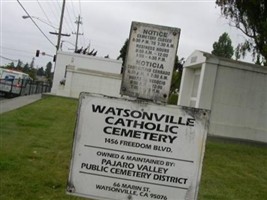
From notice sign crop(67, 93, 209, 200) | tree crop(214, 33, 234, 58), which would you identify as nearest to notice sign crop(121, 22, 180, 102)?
notice sign crop(67, 93, 209, 200)

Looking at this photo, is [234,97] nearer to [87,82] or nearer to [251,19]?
[251,19]

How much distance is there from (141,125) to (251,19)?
12.8 meters

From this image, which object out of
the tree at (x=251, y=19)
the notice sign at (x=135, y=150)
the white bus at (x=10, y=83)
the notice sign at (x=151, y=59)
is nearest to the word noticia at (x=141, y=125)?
the notice sign at (x=135, y=150)

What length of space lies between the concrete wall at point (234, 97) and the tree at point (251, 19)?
35.8 inches

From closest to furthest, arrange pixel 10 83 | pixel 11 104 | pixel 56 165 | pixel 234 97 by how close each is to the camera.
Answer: pixel 56 165, pixel 234 97, pixel 11 104, pixel 10 83

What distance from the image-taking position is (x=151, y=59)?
3.07 meters

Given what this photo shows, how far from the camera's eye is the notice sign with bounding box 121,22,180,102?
10.1 feet

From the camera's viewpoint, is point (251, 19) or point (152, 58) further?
point (251, 19)

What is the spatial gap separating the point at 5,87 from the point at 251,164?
22301 mm

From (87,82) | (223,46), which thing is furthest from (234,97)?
(223,46)

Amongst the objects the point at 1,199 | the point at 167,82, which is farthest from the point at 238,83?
the point at 167,82

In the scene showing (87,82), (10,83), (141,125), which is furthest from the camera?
(87,82)

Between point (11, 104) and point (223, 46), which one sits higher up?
point (223, 46)

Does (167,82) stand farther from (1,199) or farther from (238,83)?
(238,83)
